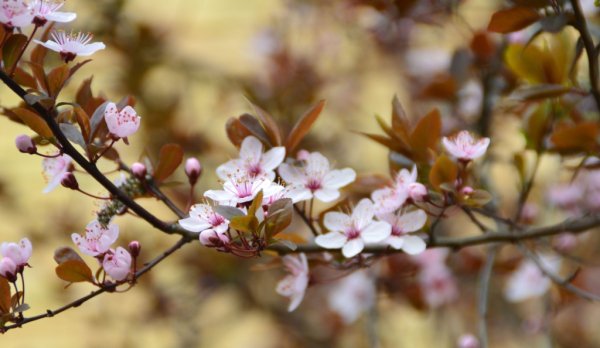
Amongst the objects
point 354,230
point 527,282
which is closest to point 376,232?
point 354,230

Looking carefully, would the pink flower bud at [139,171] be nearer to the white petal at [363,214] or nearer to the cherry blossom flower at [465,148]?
the white petal at [363,214]

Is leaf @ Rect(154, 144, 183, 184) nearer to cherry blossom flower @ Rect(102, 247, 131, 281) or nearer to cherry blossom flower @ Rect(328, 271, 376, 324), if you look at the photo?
cherry blossom flower @ Rect(102, 247, 131, 281)

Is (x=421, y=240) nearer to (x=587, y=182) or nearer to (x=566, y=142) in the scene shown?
(x=566, y=142)

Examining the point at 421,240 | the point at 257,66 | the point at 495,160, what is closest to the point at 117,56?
the point at 257,66

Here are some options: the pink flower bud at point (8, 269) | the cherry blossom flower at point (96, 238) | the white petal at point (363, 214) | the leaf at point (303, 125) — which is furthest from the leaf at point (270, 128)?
the pink flower bud at point (8, 269)

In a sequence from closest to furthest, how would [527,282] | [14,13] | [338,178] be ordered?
[14,13], [338,178], [527,282]

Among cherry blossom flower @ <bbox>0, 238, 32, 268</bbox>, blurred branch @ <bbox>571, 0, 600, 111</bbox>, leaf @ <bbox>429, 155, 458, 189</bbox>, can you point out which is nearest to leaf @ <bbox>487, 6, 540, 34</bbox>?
blurred branch @ <bbox>571, 0, 600, 111</bbox>

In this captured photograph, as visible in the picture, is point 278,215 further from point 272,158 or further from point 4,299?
point 4,299
